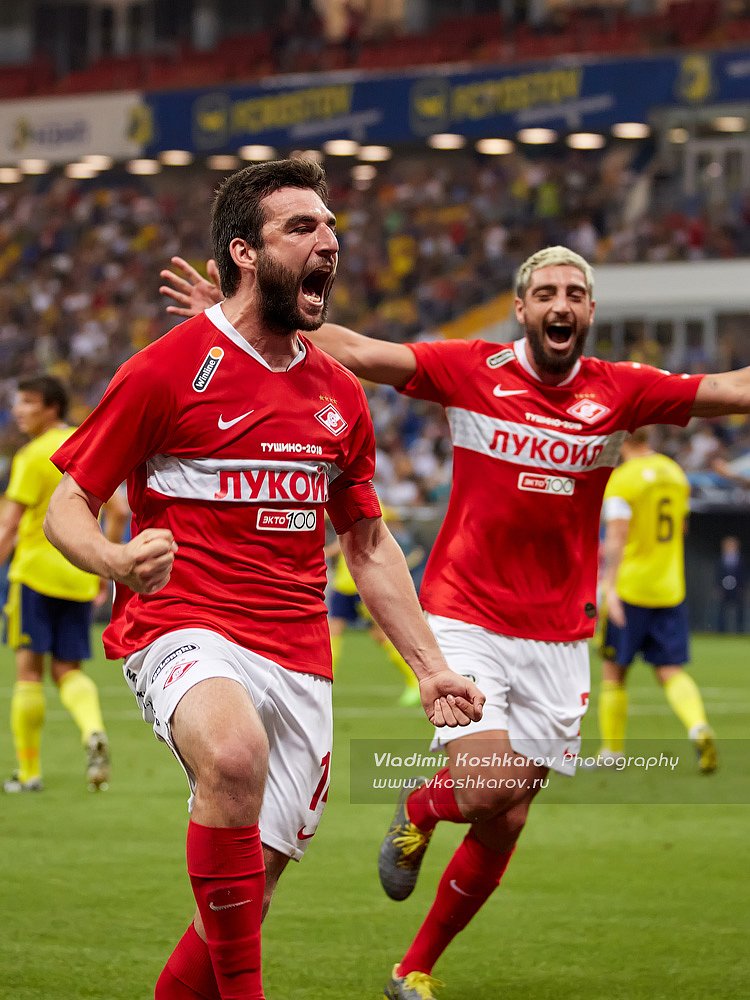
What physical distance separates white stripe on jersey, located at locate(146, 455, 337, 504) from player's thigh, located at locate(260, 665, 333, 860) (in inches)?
17.1

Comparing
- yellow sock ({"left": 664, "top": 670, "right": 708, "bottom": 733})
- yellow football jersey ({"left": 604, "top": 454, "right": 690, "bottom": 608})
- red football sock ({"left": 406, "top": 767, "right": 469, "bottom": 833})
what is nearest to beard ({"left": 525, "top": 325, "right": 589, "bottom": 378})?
red football sock ({"left": 406, "top": 767, "right": 469, "bottom": 833})

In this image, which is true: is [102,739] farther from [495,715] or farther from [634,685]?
[634,685]

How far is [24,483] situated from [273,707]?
19.0ft

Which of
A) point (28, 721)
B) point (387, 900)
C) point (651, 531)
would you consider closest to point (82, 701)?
point (28, 721)

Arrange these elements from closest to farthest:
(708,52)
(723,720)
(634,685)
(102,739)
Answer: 1. (102,739)
2. (723,720)
3. (634,685)
4. (708,52)

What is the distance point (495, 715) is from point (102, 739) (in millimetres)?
4518

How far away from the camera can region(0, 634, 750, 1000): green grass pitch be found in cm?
599

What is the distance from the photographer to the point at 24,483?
9.77 m

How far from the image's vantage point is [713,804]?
9.94 m

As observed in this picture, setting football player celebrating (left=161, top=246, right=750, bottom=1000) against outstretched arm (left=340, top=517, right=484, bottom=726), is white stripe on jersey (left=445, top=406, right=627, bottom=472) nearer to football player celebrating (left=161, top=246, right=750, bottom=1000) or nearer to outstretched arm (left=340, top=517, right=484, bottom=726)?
football player celebrating (left=161, top=246, right=750, bottom=1000)

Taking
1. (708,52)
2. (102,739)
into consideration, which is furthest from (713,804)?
(708,52)

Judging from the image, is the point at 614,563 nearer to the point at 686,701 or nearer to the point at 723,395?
the point at 686,701

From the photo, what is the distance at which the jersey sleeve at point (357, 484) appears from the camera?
462 cm

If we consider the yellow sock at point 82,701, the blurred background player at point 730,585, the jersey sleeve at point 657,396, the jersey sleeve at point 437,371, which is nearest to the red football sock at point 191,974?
the jersey sleeve at point 437,371
